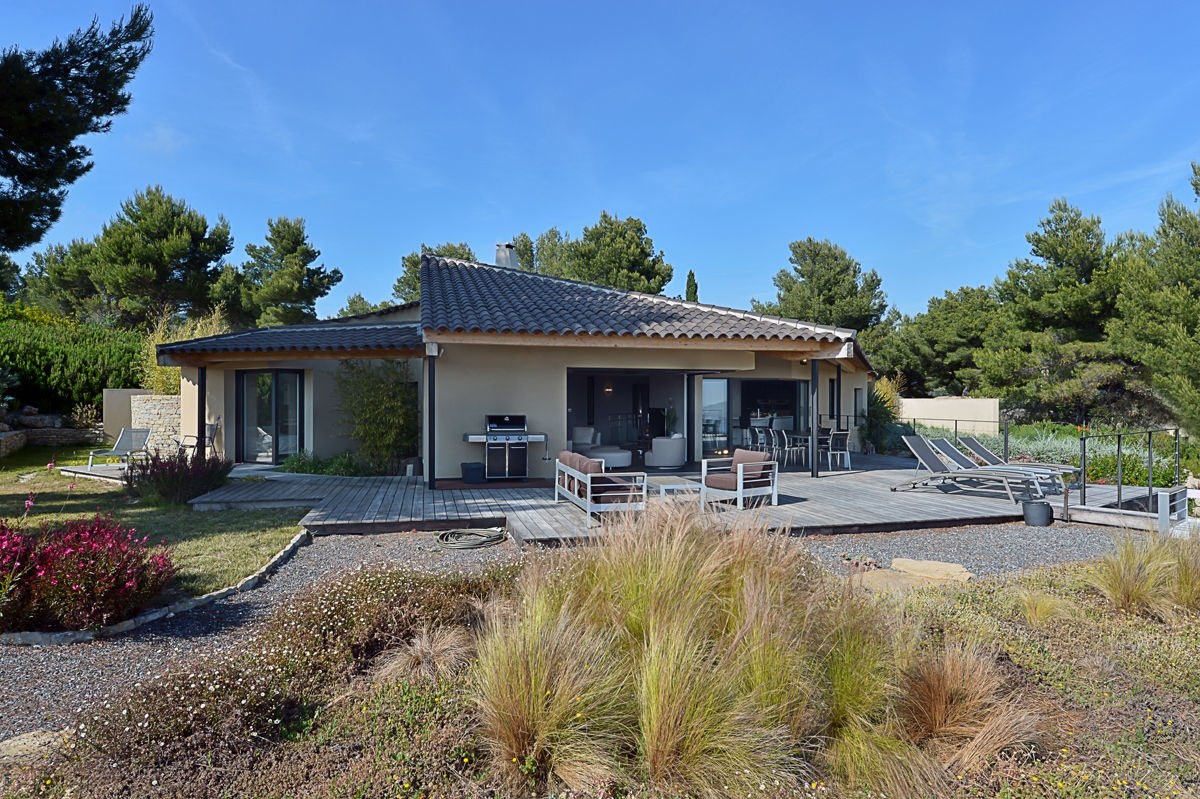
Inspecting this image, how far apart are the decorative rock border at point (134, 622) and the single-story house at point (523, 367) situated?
4649 millimetres

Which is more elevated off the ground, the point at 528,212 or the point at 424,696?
the point at 528,212

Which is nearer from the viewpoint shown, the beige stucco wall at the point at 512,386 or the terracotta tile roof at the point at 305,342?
the beige stucco wall at the point at 512,386

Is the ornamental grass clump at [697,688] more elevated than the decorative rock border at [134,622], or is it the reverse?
the ornamental grass clump at [697,688]

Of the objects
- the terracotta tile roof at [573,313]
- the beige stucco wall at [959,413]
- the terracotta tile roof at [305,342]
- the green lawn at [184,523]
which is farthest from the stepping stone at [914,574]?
the beige stucco wall at [959,413]

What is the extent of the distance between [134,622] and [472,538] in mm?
3103

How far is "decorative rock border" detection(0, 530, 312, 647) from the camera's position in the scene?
153 inches

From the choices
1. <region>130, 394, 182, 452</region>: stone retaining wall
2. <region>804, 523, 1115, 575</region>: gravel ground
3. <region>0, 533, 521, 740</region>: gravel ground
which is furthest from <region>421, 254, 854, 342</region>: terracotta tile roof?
<region>130, 394, 182, 452</region>: stone retaining wall

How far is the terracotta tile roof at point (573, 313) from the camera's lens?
32.2 ft

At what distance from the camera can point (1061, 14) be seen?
10.2m

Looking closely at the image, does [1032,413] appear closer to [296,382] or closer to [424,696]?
[296,382]

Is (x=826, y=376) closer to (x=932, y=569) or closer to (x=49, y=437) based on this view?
(x=932, y=569)

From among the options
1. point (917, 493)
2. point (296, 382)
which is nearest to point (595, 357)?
point (917, 493)

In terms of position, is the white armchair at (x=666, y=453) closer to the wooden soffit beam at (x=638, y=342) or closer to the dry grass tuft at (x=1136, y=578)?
the wooden soffit beam at (x=638, y=342)

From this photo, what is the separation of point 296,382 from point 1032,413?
22.6m
